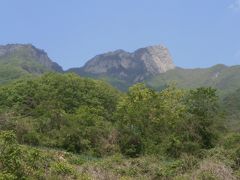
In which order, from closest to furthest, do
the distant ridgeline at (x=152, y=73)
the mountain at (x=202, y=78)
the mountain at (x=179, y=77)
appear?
the distant ridgeline at (x=152, y=73)
the mountain at (x=202, y=78)
the mountain at (x=179, y=77)

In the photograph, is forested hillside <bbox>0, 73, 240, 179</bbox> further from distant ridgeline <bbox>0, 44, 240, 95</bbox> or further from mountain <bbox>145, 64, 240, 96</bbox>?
mountain <bbox>145, 64, 240, 96</bbox>

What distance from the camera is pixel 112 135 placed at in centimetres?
3788

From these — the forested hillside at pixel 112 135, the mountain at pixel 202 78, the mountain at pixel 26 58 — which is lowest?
the forested hillside at pixel 112 135

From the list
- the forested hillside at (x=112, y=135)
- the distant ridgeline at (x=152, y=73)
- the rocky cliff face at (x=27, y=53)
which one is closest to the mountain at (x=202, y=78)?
the distant ridgeline at (x=152, y=73)

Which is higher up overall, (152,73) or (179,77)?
(152,73)

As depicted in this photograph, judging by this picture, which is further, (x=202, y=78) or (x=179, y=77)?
(x=179, y=77)

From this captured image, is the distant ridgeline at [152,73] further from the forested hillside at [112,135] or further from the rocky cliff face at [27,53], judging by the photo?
the forested hillside at [112,135]

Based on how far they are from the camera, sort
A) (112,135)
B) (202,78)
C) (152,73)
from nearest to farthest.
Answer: (112,135) < (202,78) < (152,73)

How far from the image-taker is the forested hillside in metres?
24.0

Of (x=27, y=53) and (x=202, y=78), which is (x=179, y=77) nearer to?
(x=202, y=78)

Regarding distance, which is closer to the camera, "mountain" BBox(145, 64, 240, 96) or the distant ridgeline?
the distant ridgeline

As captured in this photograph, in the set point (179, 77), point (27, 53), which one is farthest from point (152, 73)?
point (27, 53)

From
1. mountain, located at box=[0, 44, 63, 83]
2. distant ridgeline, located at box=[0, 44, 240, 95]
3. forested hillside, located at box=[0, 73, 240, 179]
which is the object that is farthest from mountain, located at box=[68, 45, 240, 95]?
forested hillside, located at box=[0, 73, 240, 179]

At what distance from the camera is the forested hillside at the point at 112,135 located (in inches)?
944
